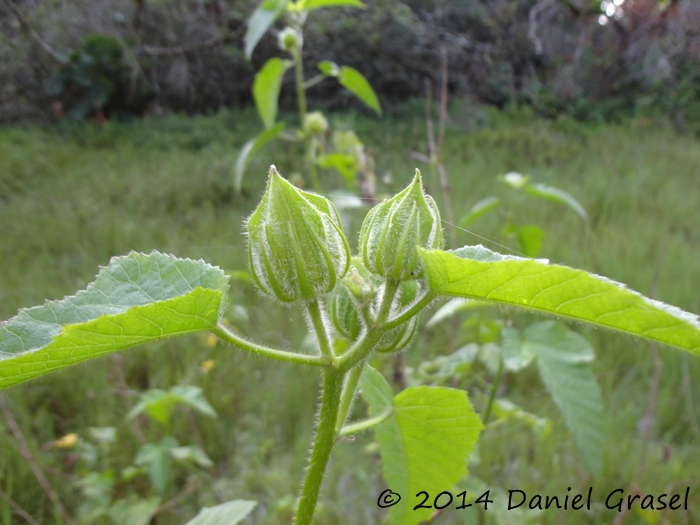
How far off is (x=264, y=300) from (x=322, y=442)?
2.59 metres

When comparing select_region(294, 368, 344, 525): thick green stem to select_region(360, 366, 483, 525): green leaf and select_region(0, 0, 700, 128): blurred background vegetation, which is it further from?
select_region(0, 0, 700, 128): blurred background vegetation

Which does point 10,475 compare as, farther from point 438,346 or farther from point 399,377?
point 438,346

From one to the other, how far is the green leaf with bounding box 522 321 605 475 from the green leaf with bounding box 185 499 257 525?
693 millimetres

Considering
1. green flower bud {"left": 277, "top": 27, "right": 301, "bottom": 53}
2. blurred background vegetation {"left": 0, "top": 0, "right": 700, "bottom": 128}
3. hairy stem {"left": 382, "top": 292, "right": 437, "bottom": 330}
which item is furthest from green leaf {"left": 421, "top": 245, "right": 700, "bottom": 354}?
blurred background vegetation {"left": 0, "top": 0, "right": 700, "bottom": 128}

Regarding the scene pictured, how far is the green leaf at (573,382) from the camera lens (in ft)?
3.21

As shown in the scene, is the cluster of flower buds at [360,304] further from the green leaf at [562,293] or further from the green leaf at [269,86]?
the green leaf at [269,86]

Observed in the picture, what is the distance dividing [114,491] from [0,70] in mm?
4366

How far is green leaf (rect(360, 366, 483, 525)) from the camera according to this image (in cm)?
60

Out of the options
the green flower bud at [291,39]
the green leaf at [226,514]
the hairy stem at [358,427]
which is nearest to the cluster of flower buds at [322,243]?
the hairy stem at [358,427]

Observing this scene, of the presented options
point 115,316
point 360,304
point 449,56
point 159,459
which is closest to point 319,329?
point 360,304

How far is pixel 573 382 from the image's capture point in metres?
1.05

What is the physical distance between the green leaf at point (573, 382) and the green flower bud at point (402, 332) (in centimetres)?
66

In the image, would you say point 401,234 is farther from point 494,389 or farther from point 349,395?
point 494,389

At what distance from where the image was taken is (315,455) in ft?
1.64
